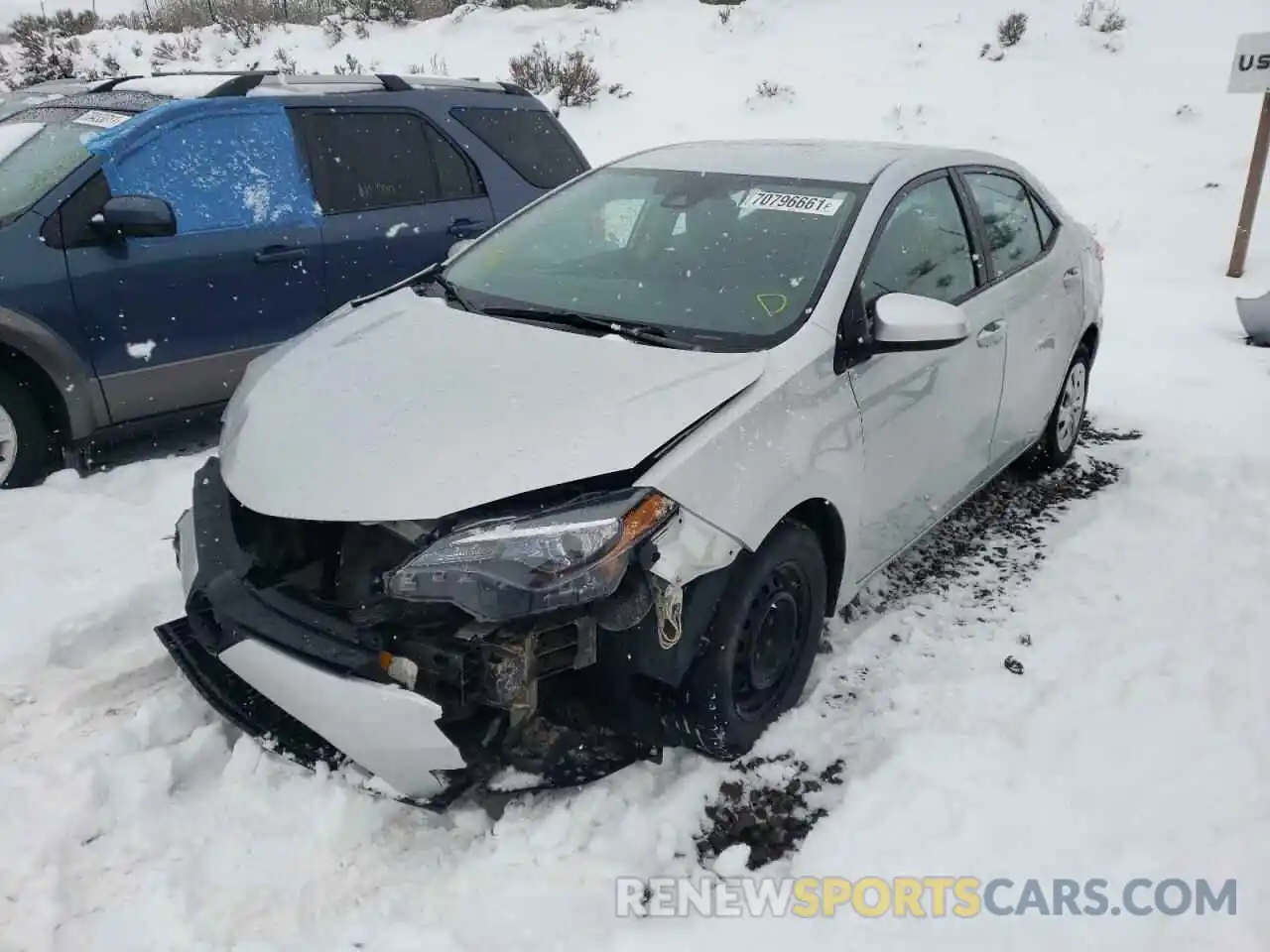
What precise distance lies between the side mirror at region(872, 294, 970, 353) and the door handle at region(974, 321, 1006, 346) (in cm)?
80

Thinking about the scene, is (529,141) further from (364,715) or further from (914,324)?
(364,715)

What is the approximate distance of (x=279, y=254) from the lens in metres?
4.66

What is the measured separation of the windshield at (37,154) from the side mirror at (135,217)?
0.27 metres

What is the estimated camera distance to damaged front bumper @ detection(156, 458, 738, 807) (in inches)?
85.7

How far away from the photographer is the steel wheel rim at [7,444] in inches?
158

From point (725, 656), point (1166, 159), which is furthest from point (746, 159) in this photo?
point (1166, 159)

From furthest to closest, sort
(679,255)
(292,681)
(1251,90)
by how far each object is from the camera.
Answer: (1251,90) → (679,255) → (292,681)

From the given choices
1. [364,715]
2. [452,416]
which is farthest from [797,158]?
[364,715]

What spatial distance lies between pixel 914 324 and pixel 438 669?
1.66 meters

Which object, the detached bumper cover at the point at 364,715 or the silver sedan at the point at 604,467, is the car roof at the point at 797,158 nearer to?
the silver sedan at the point at 604,467

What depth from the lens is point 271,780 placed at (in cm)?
255

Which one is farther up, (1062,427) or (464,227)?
(464,227)

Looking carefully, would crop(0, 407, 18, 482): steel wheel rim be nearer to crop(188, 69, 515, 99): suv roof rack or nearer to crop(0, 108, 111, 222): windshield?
crop(0, 108, 111, 222): windshield

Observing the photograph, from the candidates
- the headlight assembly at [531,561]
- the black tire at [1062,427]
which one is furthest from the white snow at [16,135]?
the black tire at [1062,427]
